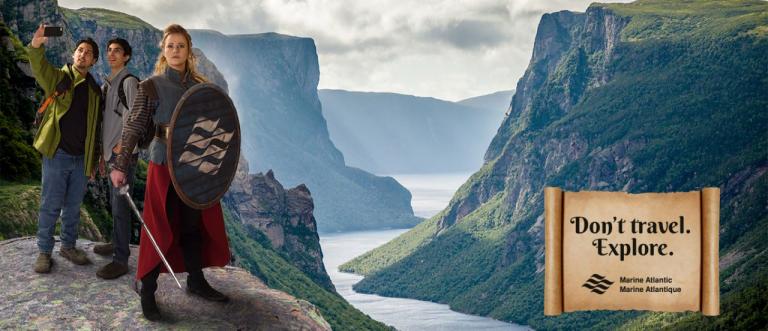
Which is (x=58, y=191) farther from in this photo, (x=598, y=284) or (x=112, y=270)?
(x=598, y=284)

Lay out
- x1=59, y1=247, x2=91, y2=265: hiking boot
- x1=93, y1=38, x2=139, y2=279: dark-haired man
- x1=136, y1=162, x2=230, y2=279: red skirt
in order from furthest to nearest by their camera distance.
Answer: x1=59, y1=247, x2=91, y2=265: hiking boot → x1=93, y1=38, x2=139, y2=279: dark-haired man → x1=136, y1=162, x2=230, y2=279: red skirt

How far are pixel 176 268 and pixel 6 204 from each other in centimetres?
1385

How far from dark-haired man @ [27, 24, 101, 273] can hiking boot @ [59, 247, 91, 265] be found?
0.08 ft

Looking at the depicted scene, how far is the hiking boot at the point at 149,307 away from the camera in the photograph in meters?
14.8

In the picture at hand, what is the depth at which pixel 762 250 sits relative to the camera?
7451 inches

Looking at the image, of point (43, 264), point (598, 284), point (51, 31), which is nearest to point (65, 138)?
point (51, 31)

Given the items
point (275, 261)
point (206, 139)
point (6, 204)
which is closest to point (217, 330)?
point (206, 139)

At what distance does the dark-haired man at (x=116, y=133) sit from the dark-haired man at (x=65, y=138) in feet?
1.00

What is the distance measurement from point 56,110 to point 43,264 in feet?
9.73

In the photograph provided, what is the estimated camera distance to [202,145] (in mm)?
14625

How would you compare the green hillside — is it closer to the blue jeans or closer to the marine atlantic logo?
the marine atlantic logo

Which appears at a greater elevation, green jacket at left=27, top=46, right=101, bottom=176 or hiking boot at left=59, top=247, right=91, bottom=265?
green jacket at left=27, top=46, right=101, bottom=176

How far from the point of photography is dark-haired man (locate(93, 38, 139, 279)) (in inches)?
632

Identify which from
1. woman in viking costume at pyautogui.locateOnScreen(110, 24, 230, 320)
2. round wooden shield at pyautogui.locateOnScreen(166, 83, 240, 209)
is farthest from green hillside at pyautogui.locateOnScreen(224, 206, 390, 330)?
round wooden shield at pyautogui.locateOnScreen(166, 83, 240, 209)
